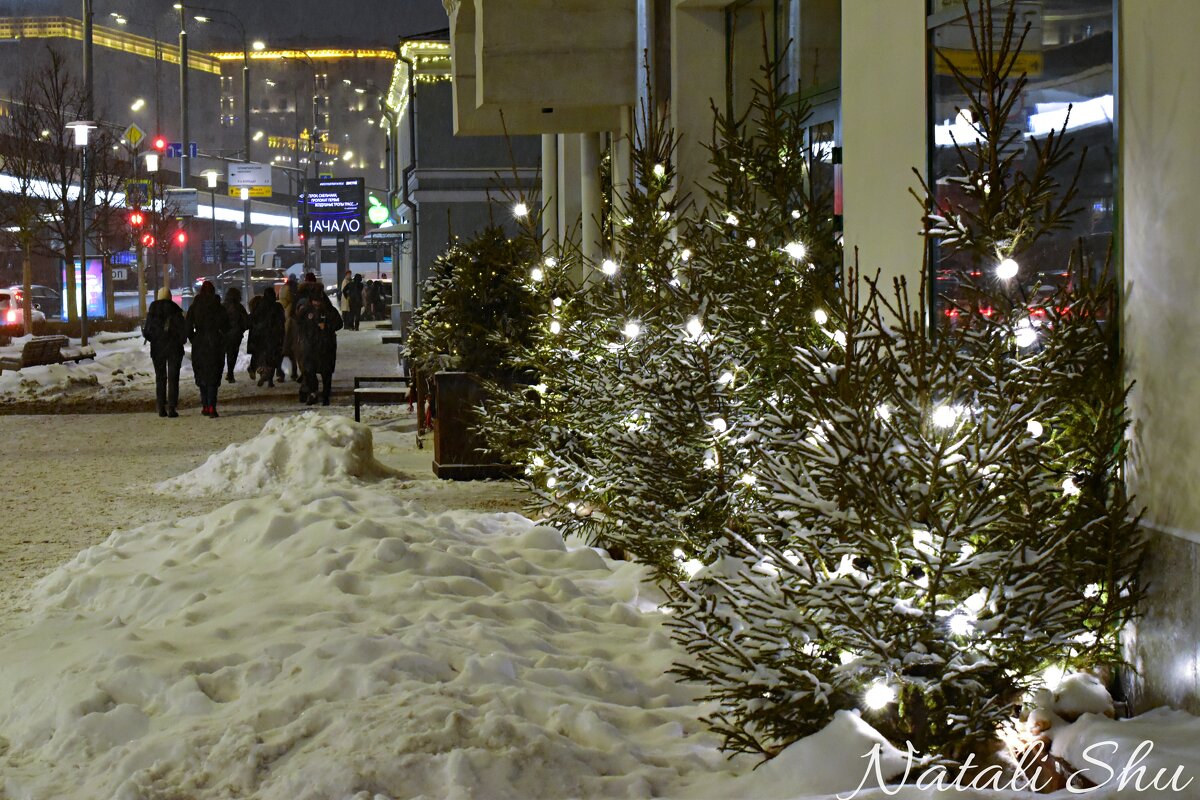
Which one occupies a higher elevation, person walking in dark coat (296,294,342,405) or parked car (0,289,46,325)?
parked car (0,289,46,325)

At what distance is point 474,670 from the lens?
19.8 ft

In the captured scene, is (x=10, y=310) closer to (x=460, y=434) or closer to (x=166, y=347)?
(x=166, y=347)

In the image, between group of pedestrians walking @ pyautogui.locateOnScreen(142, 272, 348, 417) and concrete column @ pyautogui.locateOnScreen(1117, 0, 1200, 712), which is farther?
group of pedestrians walking @ pyautogui.locateOnScreen(142, 272, 348, 417)

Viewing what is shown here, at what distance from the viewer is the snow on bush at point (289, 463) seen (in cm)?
1302

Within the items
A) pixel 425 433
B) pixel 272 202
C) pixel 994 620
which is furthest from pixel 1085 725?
pixel 272 202

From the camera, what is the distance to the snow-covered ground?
4.99 meters

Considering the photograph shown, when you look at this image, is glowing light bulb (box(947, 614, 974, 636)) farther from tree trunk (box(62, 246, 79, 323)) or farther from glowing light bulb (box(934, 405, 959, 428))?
tree trunk (box(62, 246, 79, 323))

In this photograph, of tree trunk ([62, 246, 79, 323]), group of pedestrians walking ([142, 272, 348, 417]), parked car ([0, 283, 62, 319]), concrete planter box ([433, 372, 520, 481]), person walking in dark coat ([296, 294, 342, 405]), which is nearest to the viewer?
concrete planter box ([433, 372, 520, 481])

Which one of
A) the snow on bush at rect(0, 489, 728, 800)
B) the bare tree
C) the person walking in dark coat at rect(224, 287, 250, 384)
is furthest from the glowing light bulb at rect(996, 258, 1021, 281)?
the bare tree

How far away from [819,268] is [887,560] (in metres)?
4.11

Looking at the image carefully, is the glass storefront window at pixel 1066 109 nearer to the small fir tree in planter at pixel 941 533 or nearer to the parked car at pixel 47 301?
the small fir tree in planter at pixel 941 533

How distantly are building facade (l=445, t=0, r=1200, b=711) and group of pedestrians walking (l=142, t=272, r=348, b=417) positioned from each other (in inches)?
377

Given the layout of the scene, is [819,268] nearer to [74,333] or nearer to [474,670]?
[474,670]

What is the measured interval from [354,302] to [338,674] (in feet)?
144
